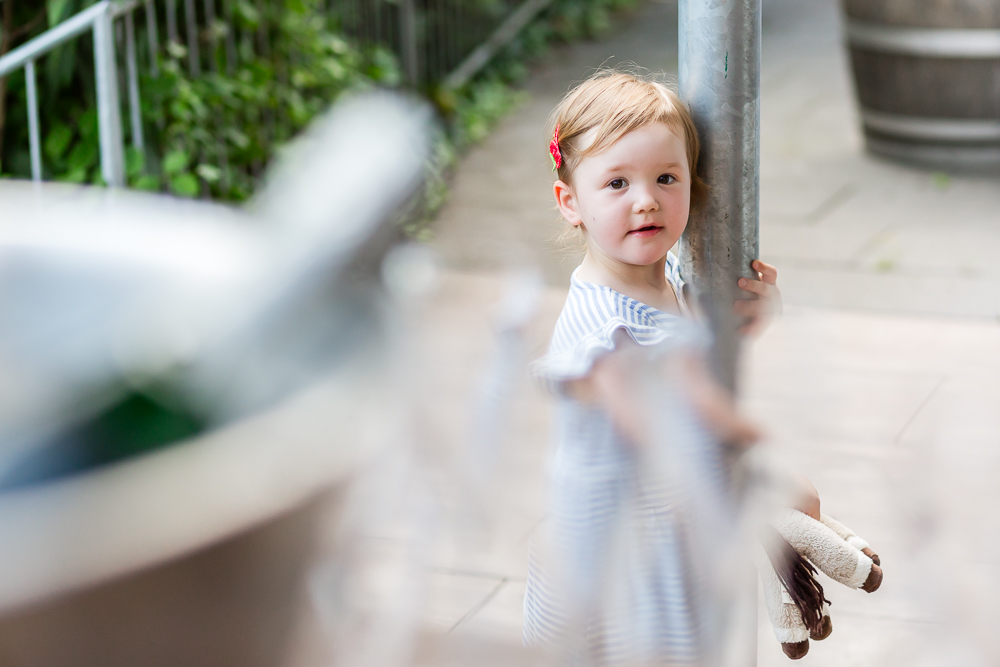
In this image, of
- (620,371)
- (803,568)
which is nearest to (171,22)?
(620,371)

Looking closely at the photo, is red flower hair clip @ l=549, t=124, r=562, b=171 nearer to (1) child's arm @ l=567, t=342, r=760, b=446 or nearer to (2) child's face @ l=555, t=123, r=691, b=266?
(2) child's face @ l=555, t=123, r=691, b=266

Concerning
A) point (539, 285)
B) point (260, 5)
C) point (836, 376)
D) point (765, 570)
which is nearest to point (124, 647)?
point (539, 285)

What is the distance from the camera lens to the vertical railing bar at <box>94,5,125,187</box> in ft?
13.6

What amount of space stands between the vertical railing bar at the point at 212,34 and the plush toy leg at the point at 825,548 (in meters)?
4.09

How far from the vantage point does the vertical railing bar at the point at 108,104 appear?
415 centimetres

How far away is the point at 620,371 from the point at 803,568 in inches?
18.2

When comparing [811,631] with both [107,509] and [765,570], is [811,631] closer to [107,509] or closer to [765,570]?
[765,570]

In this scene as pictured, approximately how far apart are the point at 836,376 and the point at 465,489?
2812mm

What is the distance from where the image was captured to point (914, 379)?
13.9 feet

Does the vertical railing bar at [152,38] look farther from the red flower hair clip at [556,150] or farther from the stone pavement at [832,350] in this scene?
the red flower hair clip at [556,150]

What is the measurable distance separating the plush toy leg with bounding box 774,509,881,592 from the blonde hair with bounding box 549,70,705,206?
508mm

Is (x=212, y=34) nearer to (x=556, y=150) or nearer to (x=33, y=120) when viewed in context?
(x=33, y=120)

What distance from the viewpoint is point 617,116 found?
1.90 meters

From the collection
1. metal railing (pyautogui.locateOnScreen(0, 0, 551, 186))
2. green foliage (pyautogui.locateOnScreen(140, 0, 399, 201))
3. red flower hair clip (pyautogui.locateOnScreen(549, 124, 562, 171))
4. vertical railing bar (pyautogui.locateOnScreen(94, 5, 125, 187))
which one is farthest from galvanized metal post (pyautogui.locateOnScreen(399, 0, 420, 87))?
red flower hair clip (pyautogui.locateOnScreen(549, 124, 562, 171))
